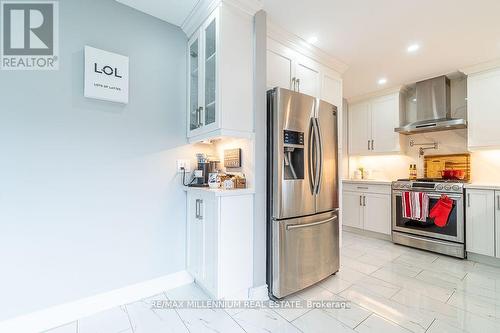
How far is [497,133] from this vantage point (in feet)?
9.39

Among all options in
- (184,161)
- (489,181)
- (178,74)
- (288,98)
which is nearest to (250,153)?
(288,98)

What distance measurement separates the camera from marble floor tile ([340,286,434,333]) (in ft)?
5.39

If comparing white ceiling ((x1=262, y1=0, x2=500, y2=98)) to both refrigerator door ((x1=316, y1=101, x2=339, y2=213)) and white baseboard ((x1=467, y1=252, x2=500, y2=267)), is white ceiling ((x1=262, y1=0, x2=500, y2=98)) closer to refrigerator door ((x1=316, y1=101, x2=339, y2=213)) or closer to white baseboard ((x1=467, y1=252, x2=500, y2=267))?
refrigerator door ((x1=316, y1=101, x2=339, y2=213))

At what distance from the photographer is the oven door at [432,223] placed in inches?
113

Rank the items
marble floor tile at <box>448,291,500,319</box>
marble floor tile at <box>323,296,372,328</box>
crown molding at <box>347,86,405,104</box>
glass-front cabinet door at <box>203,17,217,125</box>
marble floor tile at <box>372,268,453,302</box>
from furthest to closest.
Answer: crown molding at <box>347,86,405,104</box>
marble floor tile at <box>372,268,453,302</box>
glass-front cabinet door at <box>203,17,217,125</box>
marble floor tile at <box>448,291,500,319</box>
marble floor tile at <box>323,296,372,328</box>

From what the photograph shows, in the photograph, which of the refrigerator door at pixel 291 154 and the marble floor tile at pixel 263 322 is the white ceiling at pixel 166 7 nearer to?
the refrigerator door at pixel 291 154

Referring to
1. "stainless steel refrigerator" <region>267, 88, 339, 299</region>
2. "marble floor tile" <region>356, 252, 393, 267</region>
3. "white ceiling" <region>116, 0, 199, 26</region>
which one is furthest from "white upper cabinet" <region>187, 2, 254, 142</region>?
"marble floor tile" <region>356, 252, 393, 267</region>

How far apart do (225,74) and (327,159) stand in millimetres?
1311

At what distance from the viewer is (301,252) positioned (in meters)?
2.01

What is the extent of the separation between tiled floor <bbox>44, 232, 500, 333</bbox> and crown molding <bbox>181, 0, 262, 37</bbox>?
8.34 feet

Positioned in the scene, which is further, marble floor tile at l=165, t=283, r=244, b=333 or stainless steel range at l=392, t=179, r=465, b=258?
stainless steel range at l=392, t=179, r=465, b=258

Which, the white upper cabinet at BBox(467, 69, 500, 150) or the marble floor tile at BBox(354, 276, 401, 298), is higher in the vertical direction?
the white upper cabinet at BBox(467, 69, 500, 150)

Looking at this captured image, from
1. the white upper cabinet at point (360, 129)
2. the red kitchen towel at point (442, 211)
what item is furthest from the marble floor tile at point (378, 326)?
the white upper cabinet at point (360, 129)

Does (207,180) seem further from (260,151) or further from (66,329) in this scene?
(66,329)
